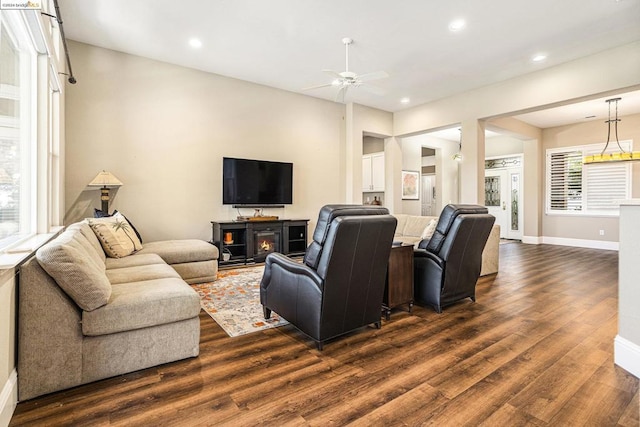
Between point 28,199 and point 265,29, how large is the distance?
3171 millimetres

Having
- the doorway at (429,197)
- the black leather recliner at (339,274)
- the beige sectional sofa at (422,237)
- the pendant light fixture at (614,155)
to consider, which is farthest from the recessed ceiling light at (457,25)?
the doorway at (429,197)

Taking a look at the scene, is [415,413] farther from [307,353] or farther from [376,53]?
[376,53]

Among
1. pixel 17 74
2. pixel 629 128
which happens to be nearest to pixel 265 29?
pixel 17 74

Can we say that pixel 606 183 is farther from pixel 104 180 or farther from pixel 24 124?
pixel 24 124

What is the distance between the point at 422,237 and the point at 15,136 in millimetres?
4435

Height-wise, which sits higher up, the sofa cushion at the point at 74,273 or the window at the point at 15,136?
the window at the point at 15,136

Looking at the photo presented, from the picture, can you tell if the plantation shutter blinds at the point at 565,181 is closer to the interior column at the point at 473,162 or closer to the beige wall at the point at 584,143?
the beige wall at the point at 584,143

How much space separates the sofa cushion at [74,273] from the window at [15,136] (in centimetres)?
44

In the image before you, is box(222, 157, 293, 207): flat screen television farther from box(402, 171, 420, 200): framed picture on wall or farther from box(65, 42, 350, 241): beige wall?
box(402, 171, 420, 200): framed picture on wall

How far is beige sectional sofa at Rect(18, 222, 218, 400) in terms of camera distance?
1795mm

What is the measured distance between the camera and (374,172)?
27.5 ft

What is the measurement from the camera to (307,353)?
7.87 ft

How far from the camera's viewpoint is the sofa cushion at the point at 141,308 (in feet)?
6.35

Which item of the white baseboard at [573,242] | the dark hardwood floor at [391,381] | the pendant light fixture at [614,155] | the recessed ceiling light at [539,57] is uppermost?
the recessed ceiling light at [539,57]
